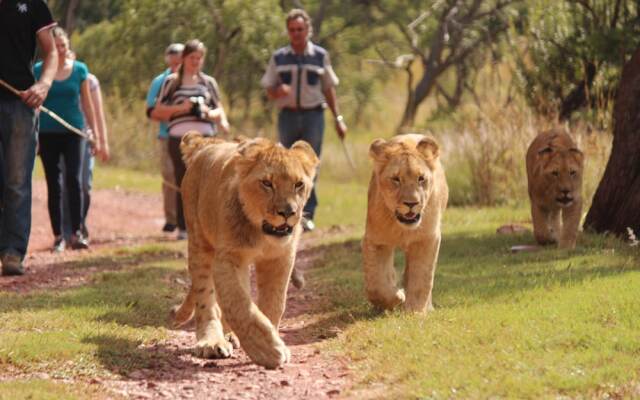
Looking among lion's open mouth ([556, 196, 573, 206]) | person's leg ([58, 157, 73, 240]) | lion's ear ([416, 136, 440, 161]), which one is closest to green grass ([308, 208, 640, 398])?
lion's open mouth ([556, 196, 573, 206])

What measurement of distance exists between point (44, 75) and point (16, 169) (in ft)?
2.38

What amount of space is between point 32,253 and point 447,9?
13.1 meters

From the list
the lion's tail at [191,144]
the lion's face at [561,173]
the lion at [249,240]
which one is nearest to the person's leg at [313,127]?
the lion's face at [561,173]

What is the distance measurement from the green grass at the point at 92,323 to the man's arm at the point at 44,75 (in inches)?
55.3

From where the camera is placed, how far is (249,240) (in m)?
6.55

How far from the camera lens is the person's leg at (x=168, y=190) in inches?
583

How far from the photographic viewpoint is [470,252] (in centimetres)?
1081

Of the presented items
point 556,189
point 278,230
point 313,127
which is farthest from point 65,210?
point 278,230

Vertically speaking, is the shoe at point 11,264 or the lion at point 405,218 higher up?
the lion at point 405,218

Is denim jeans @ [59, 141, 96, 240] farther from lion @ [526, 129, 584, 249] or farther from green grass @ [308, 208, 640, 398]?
lion @ [526, 129, 584, 249]

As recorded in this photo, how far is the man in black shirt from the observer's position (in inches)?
372

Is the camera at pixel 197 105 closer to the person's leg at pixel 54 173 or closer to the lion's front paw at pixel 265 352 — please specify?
the person's leg at pixel 54 173

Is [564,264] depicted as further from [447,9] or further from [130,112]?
[130,112]

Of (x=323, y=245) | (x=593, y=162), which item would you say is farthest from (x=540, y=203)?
(x=593, y=162)
